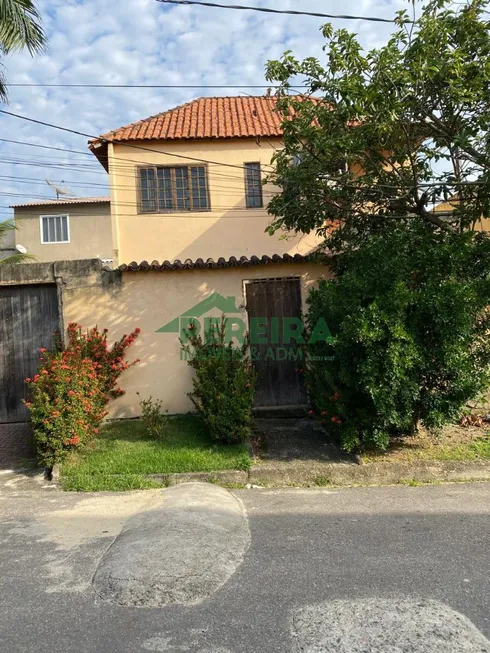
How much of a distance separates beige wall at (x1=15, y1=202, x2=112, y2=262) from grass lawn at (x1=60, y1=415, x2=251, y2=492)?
19.1 metres

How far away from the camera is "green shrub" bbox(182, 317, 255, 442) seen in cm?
622

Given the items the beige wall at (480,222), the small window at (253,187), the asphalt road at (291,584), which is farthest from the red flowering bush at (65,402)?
the small window at (253,187)

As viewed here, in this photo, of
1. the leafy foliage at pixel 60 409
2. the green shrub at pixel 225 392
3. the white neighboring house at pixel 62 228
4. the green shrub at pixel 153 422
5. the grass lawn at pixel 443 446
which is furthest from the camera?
the white neighboring house at pixel 62 228

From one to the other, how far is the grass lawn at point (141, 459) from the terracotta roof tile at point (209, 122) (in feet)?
26.8

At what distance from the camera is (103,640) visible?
2734 mm

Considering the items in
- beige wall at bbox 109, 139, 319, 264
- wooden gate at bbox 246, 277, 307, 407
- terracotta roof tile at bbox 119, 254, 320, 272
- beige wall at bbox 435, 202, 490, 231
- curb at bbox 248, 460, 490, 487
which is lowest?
curb at bbox 248, 460, 490, 487

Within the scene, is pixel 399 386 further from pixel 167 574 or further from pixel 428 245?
pixel 167 574

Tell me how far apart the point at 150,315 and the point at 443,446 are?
4.47m

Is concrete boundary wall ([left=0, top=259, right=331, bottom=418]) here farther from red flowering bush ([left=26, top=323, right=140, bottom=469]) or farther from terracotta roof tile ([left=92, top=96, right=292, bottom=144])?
terracotta roof tile ([left=92, top=96, right=292, bottom=144])

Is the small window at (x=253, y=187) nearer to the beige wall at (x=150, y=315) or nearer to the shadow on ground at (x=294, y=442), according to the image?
the beige wall at (x=150, y=315)

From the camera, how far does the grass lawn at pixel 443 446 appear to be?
5.96 metres

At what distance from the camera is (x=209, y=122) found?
43.9 feet

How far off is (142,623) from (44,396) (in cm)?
353

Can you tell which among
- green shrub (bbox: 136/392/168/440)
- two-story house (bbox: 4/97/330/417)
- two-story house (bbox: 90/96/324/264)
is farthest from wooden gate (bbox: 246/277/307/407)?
two-story house (bbox: 90/96/324/264)
